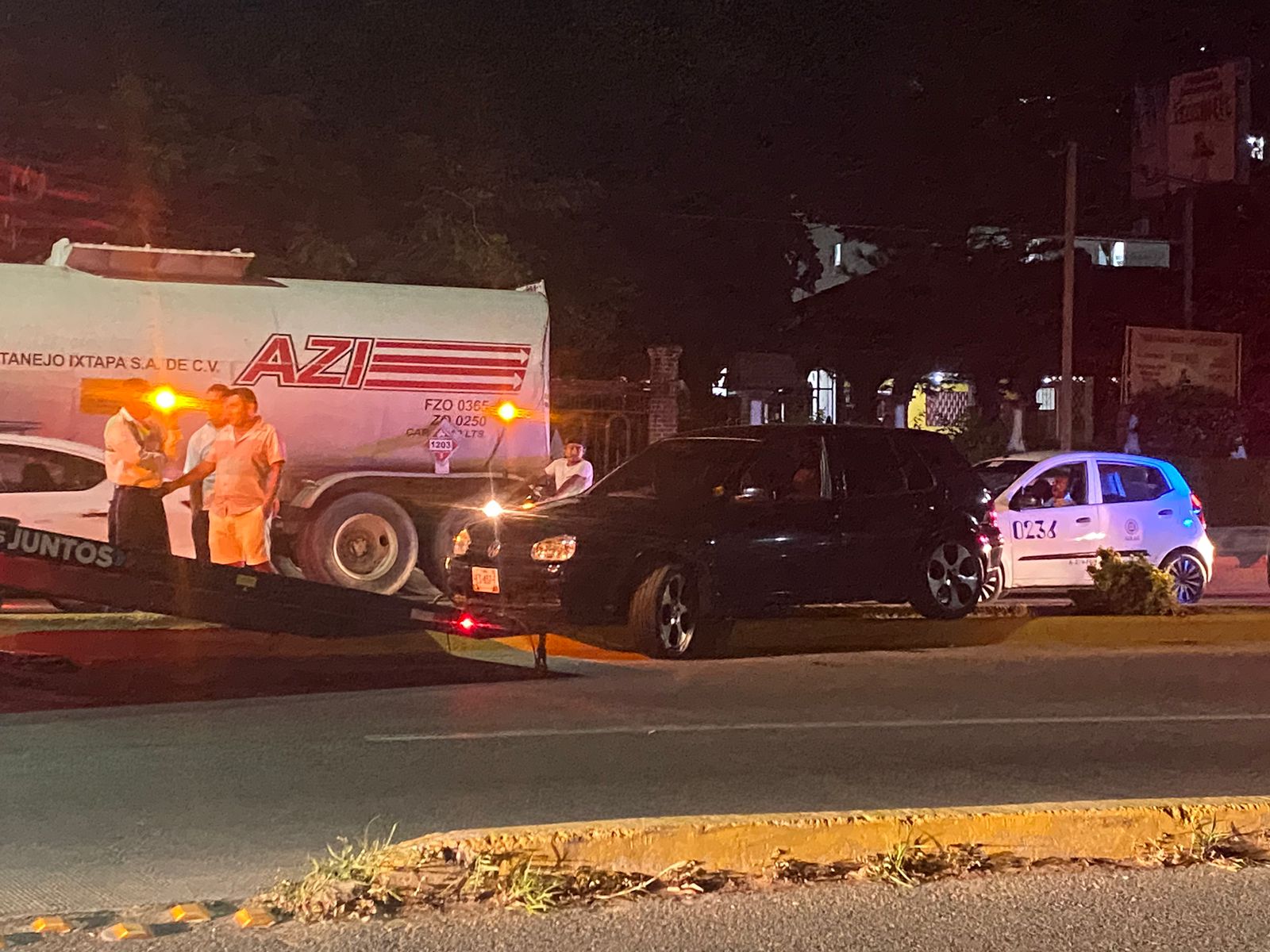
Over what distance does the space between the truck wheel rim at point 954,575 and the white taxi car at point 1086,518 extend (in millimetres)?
1113

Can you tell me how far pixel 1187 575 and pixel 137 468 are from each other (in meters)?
9.74

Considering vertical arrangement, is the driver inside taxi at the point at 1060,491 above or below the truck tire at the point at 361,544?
above

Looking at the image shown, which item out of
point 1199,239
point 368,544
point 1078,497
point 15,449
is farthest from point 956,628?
point 1199,239

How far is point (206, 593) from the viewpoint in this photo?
29.7 ft

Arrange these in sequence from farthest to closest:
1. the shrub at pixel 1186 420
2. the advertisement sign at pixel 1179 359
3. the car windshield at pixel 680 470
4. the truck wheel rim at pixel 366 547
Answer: the shrub at pixel 1186 420, the advertisement sign at pixel 1179 359, the truck wheel rim at pixel 366 547, the car windshield at pixel 680 470

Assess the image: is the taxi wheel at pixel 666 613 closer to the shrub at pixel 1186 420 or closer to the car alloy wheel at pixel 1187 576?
the car alloy wheel at pixel 1187 576

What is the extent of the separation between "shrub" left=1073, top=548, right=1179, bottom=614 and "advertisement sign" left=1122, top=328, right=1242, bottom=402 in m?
15.9

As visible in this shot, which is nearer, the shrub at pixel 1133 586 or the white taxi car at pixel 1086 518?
the shrub at pixel 1133 586

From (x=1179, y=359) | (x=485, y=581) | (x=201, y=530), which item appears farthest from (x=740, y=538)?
(x=1179, y=359)

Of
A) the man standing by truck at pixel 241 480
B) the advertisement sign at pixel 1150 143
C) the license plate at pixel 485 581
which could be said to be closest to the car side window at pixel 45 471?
the man standing by truck at pixel 241 480

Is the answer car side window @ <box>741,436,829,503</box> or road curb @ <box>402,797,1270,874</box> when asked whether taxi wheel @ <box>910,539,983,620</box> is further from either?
road curb @ <box>402,797,1270,874</box>

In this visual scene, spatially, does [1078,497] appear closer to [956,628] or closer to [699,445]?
[956,628]

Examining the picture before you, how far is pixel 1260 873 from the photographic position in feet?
17.0

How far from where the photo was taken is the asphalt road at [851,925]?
449 centimetres
